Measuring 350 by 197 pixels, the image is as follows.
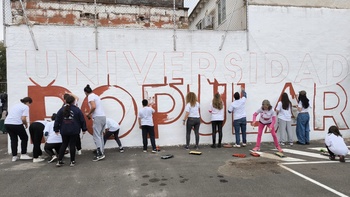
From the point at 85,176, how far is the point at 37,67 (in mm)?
3720

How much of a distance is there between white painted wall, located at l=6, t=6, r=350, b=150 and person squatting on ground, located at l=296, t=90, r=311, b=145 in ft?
1.88

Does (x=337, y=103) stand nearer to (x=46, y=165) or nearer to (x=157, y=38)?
(x=157, y=38)

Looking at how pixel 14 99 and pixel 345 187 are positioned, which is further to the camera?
pixel 14 99

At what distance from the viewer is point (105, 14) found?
49.4ft

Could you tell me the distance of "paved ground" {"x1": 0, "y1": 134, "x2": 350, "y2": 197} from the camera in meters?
4.32

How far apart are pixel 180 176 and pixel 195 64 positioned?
3.93m

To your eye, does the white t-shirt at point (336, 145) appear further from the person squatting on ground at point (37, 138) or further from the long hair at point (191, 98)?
the person squatting on ground at point (37, 138)

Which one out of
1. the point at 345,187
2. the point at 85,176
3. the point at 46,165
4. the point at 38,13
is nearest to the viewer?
the point at 345,187

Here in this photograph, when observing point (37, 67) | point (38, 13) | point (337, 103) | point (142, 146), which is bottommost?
point (142, 146)

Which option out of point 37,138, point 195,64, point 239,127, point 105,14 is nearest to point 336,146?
point 239,127

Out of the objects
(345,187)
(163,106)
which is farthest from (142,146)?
(345,187)

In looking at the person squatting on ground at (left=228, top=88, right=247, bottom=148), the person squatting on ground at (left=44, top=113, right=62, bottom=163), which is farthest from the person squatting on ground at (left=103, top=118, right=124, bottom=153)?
the person squatting on ground at (left=228, top=88, right=247, bottom=148)

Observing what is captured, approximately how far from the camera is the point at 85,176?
5133 millimetres

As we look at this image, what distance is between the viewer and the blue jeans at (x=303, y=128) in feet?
26.6
